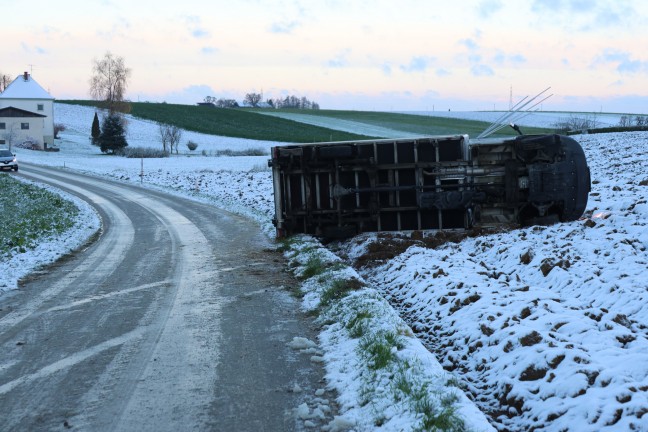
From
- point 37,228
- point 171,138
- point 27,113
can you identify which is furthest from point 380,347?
point 27,113

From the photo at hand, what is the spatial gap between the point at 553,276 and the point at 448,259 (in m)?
2.39

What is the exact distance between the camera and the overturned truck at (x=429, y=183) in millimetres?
13789

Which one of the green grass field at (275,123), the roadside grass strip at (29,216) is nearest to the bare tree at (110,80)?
the green grass field at (275,123)

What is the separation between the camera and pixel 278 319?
877 cm

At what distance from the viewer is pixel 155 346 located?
24.4ft

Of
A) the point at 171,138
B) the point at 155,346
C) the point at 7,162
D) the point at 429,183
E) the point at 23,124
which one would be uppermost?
the point at 23,124

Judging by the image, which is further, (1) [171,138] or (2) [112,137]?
(1) [171,138]

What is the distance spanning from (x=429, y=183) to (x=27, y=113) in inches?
3117

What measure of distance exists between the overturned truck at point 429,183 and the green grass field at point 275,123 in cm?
6137

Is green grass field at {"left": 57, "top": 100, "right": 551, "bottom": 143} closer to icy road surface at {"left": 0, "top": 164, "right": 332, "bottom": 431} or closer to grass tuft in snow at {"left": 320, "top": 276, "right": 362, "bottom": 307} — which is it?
icy road surface at {"left": 0, "top": 164, "right": 332, "bottom": 431}

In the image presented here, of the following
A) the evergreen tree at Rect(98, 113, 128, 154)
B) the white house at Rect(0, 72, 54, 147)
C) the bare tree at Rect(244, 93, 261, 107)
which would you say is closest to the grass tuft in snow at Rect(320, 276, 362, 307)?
Answer: the evergreen tree at Rect(98, 113, 128, 154)

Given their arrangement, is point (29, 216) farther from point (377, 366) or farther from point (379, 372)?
point (379, 372)

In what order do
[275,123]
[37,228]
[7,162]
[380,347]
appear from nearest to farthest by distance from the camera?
[380,347] → [37,228] → [7,162] → [275,123]

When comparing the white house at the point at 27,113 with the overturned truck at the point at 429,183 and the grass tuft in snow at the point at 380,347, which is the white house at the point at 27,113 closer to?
the overturned truck at the point at 429,183
